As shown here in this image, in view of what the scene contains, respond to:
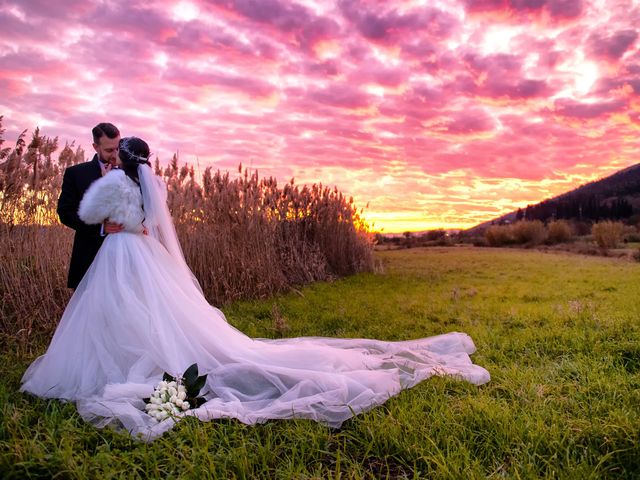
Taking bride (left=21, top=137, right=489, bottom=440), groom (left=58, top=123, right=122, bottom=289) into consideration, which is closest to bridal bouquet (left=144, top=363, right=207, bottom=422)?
bride (left=21, top=137, right=489, bottom=440)

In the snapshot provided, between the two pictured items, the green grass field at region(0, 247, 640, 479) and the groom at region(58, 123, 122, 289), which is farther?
the groom at region(58, 123, 122, 289)

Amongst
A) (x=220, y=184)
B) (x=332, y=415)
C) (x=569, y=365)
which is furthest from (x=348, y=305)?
(x=332, y=415)

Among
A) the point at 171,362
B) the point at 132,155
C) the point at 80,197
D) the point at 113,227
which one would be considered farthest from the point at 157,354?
the point at 80,197

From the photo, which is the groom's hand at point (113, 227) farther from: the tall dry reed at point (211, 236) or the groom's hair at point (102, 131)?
the tall dry reed at point (211, 236)

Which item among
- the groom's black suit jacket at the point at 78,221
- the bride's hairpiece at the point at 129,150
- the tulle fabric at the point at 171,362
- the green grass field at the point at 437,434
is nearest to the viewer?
the green grass field at the point at 437,434

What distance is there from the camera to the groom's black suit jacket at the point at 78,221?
14.1 feet

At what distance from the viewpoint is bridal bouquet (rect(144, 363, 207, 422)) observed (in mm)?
3023

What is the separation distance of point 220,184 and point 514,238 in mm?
20759

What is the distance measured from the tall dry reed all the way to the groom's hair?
183 centimetres

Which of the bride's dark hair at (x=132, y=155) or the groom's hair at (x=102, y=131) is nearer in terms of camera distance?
the bride's dark hair at (x=132, y=155)

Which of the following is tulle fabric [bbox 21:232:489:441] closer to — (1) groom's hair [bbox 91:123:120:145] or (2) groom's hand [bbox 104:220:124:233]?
(2) groom's hand [bbox 104:220:124:233]

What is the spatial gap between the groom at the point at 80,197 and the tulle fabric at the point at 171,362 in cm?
43

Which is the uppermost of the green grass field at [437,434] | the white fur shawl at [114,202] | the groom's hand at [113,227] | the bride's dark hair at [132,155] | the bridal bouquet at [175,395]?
the bride's dark hair at [132,155]

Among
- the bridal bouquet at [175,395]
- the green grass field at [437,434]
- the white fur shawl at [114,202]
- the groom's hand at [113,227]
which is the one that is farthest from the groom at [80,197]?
the bridal bouquet at [175,395]
